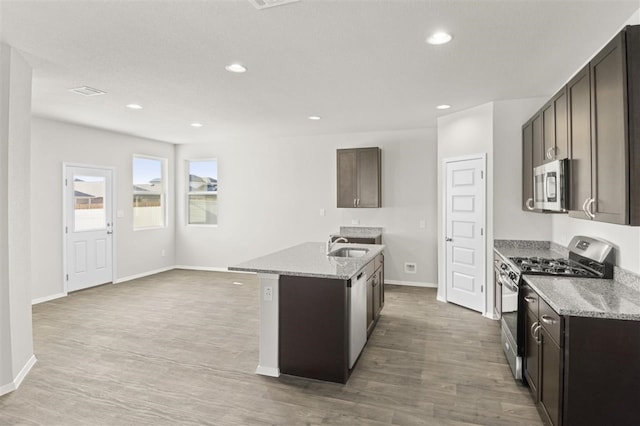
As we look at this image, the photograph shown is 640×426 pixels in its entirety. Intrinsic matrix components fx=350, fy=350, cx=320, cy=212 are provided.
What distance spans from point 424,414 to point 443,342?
1.37 metres

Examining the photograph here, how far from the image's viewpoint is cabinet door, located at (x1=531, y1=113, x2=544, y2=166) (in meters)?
3.40

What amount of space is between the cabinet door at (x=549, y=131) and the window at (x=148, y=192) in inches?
263

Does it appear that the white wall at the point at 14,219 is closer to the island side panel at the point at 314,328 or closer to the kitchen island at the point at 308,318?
the kitchen island at the point at 308,318

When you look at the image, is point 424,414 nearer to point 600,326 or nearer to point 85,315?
point 600,326

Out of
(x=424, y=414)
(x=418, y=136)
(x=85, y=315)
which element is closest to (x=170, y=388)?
(x=424, y=414)

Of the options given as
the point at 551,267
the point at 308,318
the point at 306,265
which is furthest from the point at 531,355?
→ the point at 306,265

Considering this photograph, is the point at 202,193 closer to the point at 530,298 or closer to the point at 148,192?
A: the point at 148,192

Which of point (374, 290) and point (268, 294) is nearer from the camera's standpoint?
point (268, 294)

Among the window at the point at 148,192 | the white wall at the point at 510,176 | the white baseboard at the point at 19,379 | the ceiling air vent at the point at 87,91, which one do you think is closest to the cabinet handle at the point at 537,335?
the white wall at the point at 510,176

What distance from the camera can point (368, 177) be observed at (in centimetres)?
603

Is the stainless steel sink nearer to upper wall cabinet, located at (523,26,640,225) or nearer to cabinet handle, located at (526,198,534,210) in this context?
cabinet handle, located at (526,198,534,210)

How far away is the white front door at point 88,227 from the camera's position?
5.62 m

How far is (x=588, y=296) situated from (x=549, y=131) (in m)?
1.66

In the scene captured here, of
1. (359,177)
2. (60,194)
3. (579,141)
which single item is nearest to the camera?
(579,141)
